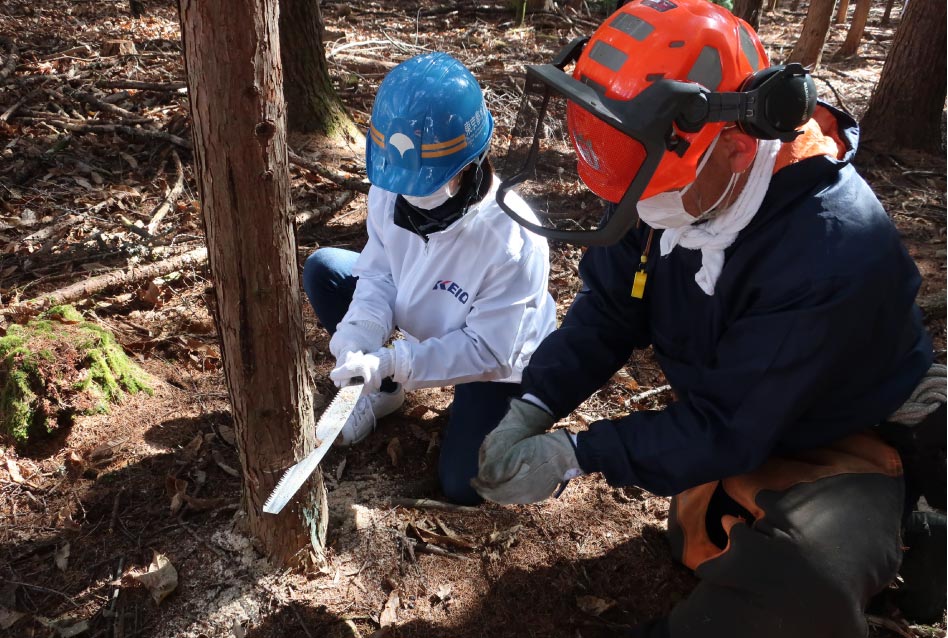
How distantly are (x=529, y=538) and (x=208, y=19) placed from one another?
1834 millimetres

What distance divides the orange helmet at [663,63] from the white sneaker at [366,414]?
153cm

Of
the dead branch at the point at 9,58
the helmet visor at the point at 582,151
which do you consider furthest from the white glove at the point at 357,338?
the dead branch at the point at 9,58

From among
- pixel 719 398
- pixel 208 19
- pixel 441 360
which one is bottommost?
pixel 441 360

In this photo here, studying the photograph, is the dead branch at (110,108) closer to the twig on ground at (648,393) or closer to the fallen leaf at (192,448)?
the fallen leaf at (192,448)

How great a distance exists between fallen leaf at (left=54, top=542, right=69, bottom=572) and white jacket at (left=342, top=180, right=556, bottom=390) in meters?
1.16

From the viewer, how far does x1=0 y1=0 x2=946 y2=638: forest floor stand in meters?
2.16

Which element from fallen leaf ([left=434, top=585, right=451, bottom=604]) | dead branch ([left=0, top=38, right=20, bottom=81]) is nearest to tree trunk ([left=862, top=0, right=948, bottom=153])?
fallen leaf ([left=434, top=585, right=451, bottom=604])

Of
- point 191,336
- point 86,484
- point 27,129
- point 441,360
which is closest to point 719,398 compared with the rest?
point 441,360

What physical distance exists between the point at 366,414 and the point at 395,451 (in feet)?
0.62

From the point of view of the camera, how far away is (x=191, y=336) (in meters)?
3.25

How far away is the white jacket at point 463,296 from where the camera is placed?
8.02 ft

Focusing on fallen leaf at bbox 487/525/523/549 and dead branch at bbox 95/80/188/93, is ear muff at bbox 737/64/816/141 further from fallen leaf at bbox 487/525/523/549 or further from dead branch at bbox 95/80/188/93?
dead branch at bbox 95/80/188/93

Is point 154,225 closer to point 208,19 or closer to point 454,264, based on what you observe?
point 454,264

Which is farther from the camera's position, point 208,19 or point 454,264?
point 454,264
